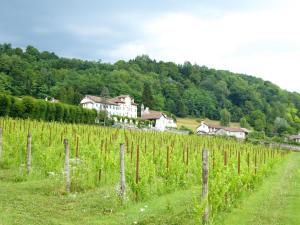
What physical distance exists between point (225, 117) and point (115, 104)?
34.1 meters

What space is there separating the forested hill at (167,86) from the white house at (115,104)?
115 inches

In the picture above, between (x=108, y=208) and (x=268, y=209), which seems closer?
(x=108, y=208)

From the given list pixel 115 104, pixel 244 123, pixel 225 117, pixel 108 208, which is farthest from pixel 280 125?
pixel 108 208

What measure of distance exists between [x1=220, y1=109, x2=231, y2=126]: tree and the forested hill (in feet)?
14.8

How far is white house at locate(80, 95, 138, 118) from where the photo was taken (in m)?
97.1

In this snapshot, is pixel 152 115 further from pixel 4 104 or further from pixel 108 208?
pixel 108 208

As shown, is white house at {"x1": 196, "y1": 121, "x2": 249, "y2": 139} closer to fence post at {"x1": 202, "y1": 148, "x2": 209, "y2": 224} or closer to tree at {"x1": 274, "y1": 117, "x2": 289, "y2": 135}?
tree at {"x1": 274, "y1": 117, "x2": 289, "y2": 135}

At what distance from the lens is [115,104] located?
104m

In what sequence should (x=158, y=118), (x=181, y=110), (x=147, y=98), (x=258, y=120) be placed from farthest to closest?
(x=181, y=110)
(x=258, y=120)
(x=147, y=98)
(x=158, y=118)

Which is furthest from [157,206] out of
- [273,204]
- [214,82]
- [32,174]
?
[214,82]

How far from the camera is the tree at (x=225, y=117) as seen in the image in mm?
120988

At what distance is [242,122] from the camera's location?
393 feet

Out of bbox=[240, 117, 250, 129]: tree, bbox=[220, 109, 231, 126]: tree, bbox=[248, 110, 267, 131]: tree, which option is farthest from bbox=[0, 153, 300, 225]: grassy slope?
bbox=[220, 109, 231, 126]: tree

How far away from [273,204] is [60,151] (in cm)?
820
